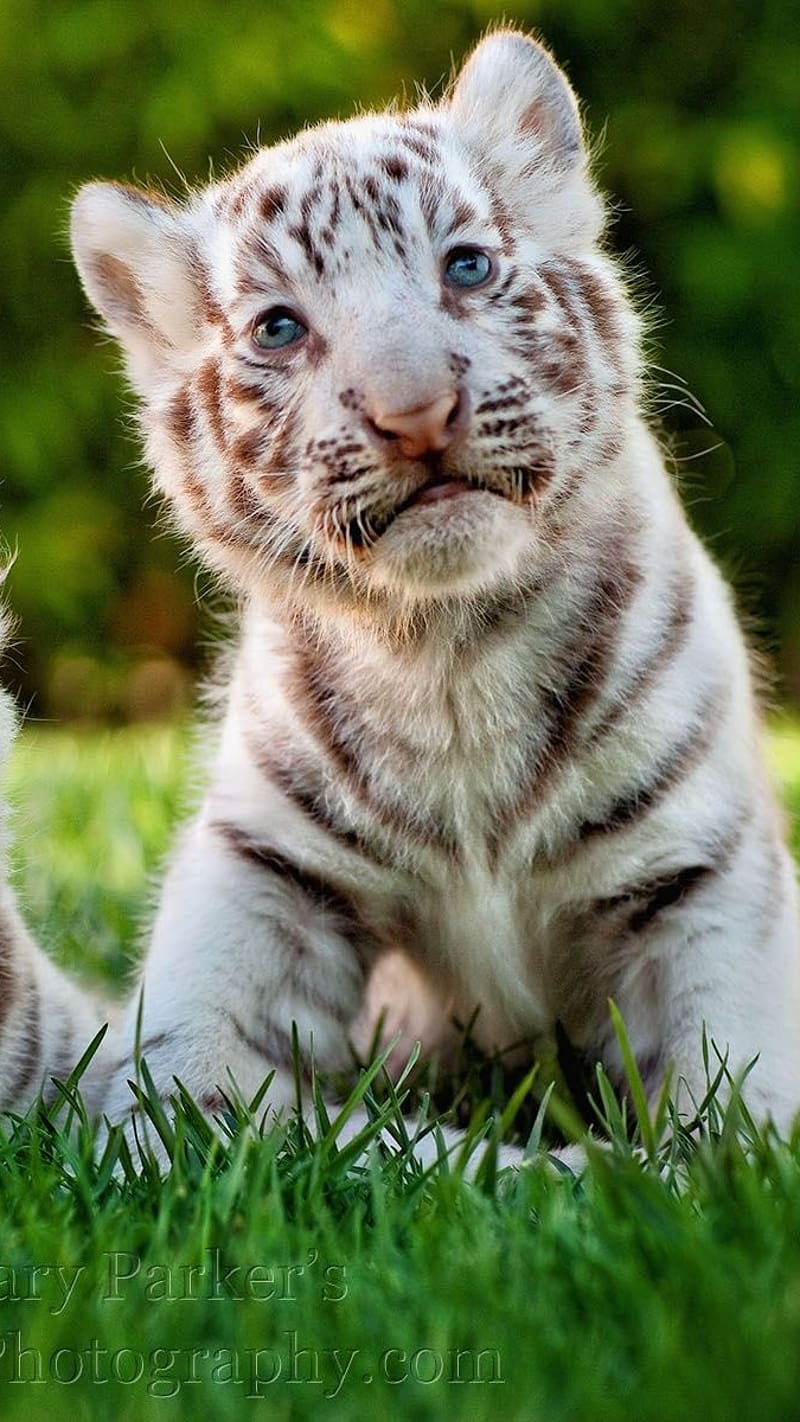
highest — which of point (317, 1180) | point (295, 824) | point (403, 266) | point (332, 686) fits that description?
point (403, 266)

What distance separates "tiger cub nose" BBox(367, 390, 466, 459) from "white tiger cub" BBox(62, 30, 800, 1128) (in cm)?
7

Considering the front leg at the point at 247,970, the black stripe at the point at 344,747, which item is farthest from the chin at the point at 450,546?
the front leg at the point at 247,970

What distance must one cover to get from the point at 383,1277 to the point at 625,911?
117 centimetres

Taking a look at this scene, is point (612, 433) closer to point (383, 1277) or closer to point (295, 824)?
point (295, 824)

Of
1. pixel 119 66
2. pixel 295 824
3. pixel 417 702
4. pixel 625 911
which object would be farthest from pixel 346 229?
pixel 119 66

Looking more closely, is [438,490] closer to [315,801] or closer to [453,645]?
[453,645]

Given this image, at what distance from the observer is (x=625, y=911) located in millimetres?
2986

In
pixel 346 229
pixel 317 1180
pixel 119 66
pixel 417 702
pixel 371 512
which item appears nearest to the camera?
pixel 317 1180

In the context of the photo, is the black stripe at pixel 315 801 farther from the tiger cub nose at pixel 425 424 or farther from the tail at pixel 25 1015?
the tiger cub nose at pixel 425 424

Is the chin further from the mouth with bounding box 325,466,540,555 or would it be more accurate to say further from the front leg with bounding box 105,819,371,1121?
the front leg with bounding box 105,819,371,1121

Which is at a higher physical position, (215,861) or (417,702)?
(417,702)

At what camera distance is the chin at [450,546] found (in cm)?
261

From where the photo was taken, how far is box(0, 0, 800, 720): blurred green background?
7.88 m

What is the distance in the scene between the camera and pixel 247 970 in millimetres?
3043
